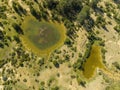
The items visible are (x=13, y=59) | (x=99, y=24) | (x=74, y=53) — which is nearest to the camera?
(x=13, y=59)

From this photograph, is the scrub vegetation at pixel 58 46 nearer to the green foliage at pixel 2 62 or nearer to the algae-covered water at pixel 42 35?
the algae-covered water at pixel 42 35

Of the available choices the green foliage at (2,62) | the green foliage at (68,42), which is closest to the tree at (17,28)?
the green foliage at (2,62)

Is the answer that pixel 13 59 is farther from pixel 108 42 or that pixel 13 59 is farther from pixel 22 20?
pixel 108 42

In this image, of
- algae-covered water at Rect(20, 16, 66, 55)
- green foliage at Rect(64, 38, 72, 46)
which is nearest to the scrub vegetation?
algae-covered water at Rect(20, 16, 66, 55)

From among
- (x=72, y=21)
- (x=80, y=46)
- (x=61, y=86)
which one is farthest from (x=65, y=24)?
(x=61, y=86)

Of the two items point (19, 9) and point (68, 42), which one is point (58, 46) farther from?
point (19, 9)

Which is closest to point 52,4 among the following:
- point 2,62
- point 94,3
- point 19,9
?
point 19,9
